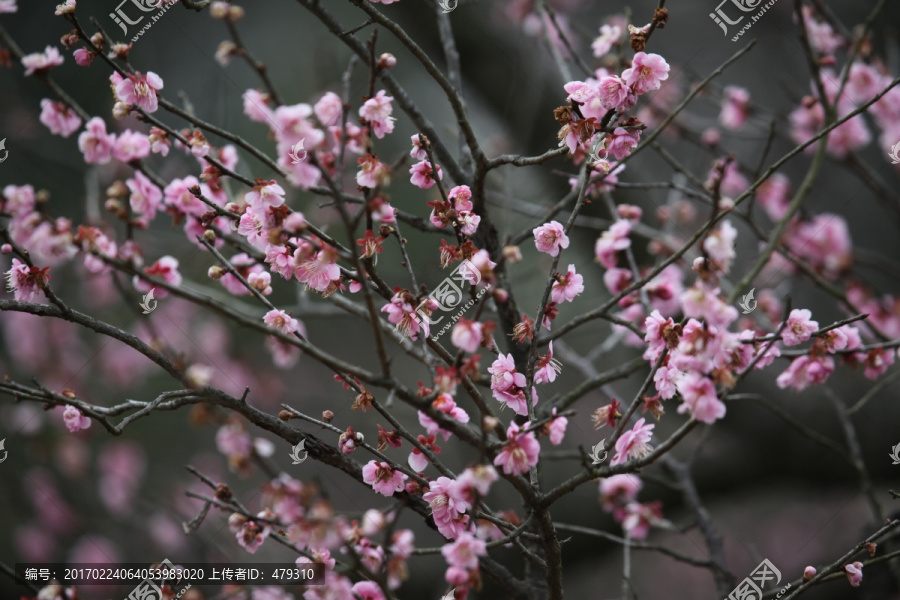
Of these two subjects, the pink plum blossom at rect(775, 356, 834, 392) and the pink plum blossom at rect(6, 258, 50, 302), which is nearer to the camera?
the pink plum blossom at rect(6, 258, 50, 302)

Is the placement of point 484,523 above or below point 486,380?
below

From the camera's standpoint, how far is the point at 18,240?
1.92 m

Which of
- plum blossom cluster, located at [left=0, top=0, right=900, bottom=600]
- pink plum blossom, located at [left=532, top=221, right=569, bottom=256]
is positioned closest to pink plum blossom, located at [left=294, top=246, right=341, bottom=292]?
plum blossom cluster, located at [left=0, top=0, right=900, bottom=600]

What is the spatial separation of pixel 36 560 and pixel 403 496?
4.29m

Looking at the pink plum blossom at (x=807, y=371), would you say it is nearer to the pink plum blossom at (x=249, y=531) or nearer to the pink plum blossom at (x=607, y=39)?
the pink plum blossom at (x=607, y=39)

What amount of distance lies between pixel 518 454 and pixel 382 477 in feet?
1.10

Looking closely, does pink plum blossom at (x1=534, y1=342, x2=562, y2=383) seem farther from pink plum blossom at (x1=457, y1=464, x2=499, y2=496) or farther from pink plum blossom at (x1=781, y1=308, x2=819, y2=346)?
pink plum blossom at (x1=781, y1=308, x2=819, y2=346)

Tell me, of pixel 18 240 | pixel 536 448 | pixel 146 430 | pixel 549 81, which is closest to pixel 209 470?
pixel 146 430

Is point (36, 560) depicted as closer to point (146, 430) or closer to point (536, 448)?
point (146, 430)

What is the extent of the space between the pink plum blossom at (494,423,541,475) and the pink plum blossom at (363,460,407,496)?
0.28 m

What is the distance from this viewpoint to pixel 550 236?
149 centimetres

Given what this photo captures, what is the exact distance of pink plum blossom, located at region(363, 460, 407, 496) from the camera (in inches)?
54.5

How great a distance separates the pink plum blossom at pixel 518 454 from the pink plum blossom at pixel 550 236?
447 millimetres

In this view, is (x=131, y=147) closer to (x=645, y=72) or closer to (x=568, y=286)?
(x=568, y=286)
